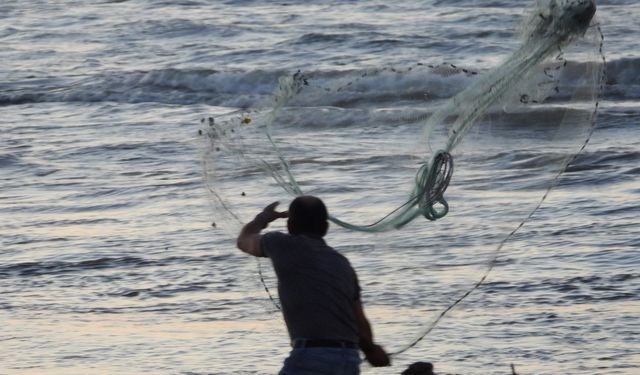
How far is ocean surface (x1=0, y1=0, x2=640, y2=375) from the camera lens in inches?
316

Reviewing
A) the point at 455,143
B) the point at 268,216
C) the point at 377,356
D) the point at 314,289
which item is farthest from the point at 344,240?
the point at 314,289

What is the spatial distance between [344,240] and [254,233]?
2.13m

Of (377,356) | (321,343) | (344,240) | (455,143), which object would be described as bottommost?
(344,240)

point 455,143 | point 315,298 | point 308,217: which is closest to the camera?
point 315,298

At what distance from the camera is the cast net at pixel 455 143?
6.59 m

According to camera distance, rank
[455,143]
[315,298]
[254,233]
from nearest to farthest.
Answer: [315,298] < [254,233] < [455,143]

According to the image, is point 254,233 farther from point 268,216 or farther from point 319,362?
point 319,362

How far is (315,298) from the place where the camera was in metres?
5.56

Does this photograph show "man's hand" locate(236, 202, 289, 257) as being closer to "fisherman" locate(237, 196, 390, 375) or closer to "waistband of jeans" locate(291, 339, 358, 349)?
"fisherman" locate(237, 196, 390, 375)

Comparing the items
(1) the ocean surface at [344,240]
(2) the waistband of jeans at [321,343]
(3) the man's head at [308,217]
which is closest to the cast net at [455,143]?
(1) the ocean surface at [344,240]

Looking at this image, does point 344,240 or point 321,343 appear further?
point 344,240

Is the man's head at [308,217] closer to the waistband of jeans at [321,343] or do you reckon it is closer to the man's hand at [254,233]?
the man's hand at [254,233]

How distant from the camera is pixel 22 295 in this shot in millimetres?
10008

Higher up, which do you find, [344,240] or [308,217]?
[308,217]
